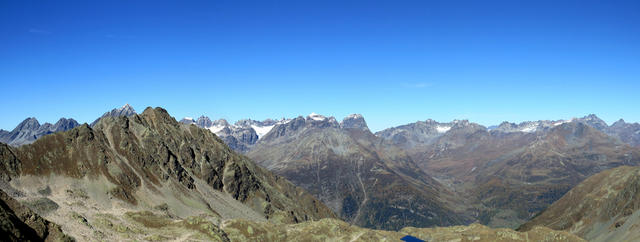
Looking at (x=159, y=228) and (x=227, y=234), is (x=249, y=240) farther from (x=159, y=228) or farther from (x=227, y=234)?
(x=159, y=228)

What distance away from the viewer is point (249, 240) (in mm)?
181750

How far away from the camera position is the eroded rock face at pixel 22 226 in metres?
90.6

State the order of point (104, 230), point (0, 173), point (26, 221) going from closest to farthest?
point (26, 221) → point (104, 230) → point (0, 173)

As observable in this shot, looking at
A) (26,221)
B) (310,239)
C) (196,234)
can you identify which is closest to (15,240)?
(26,221)

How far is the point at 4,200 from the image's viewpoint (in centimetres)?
10538

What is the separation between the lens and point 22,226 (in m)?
98.4

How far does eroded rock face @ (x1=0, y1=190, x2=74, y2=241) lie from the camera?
297 ft

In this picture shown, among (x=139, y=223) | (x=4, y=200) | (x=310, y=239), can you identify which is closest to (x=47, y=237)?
(x=4, y=200)

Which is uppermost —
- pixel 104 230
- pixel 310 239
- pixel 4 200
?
pixel 4 200

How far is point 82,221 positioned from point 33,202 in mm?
31001

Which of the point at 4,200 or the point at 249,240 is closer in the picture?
the point at 4,200

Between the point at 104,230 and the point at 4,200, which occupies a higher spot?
the point at 4,200

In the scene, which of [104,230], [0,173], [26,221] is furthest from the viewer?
[0,173]

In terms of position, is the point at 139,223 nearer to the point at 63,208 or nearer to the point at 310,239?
the point at 63,208
